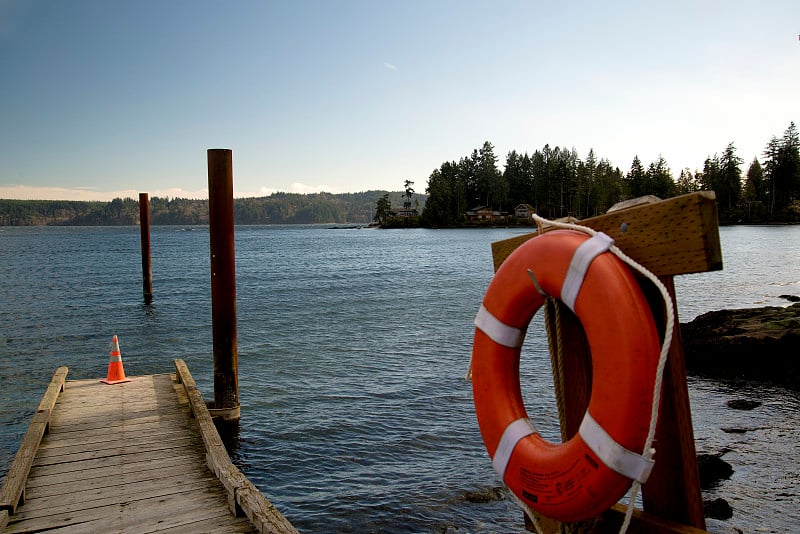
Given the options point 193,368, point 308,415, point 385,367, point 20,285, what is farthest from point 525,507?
point 20,285

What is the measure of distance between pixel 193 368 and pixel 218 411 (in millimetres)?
5000

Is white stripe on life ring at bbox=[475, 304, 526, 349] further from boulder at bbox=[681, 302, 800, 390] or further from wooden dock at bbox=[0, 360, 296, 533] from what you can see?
boulder at bbox=[681, 302, 800, 390]

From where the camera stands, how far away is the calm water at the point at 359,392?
6414mm

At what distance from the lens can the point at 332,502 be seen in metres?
6.45

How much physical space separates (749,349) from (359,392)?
768cm

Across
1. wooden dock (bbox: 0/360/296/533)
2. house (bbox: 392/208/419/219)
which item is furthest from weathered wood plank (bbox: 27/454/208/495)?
house (bbox: 392/208/419/219)

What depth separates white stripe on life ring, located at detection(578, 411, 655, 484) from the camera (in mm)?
2148

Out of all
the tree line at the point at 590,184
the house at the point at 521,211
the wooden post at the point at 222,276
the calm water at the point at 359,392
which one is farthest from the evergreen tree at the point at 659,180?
the wooden post at the point at 222,276

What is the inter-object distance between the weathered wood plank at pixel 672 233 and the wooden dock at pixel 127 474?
2.92 meters

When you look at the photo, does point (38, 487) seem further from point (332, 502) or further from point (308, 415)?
point (308, 415)

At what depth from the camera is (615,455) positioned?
2174 millimetres

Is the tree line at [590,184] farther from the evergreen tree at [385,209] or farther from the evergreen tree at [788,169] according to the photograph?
the evergreen tree at [385,209]

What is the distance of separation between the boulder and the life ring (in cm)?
1014

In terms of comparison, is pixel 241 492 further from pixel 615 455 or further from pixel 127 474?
pixel 615 455
